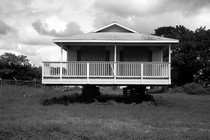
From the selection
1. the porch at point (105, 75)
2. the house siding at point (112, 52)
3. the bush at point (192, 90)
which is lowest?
the bush at point (192, 90)

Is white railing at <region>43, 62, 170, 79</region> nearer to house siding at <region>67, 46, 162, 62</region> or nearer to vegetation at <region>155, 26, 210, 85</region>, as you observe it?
house siding at <region>67, 46, 162, 62</region>

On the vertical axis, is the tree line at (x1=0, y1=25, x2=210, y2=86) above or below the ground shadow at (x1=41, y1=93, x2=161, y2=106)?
above

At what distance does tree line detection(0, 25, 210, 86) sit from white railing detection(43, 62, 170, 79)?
2197cm

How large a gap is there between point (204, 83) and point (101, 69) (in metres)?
28.8

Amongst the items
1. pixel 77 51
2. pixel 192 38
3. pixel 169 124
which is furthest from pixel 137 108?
pixel 192 38

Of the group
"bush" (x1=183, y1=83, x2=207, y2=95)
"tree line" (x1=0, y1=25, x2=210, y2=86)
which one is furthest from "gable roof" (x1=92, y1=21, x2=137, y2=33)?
"tree line" (x1=0, y1=25, x2=210, y2=86)

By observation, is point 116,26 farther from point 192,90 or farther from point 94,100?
point 192,90

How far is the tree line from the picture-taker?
37281mm

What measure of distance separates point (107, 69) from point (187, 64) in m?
25.2

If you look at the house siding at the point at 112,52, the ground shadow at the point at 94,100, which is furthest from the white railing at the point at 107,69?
the house siding at the point at 112,52

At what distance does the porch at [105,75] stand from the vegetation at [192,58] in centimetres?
2278

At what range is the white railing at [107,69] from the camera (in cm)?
1609

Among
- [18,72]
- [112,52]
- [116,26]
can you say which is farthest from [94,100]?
[18,72]

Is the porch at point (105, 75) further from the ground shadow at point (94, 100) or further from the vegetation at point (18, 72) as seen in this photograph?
the vegetation at point (18, 72)
